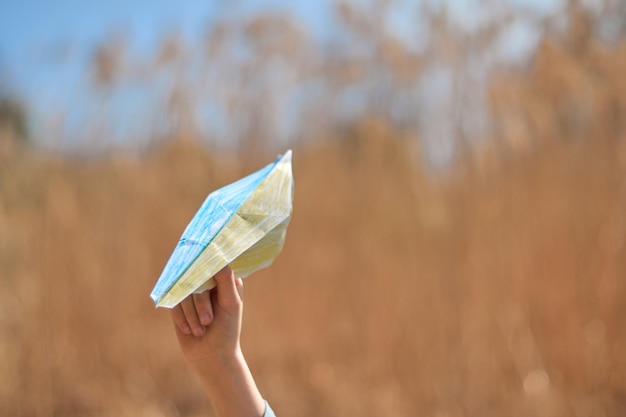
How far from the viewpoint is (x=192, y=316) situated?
0.76 metres

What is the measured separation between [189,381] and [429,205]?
3.87ft

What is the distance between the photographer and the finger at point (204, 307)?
75cm

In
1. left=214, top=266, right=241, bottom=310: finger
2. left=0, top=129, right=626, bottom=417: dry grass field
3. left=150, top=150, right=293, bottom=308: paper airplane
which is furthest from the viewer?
left=0, top=129, right=626, bottom=417: dry grass field

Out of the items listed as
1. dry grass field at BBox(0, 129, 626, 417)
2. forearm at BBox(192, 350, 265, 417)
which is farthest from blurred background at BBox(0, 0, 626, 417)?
forearm at BBox(192, 350, 265, 417)

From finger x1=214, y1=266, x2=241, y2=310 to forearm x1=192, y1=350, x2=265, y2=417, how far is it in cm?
7

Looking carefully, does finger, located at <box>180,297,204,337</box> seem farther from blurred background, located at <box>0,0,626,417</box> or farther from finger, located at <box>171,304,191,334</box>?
blurred background, located at <box>0,0,626,417</box>

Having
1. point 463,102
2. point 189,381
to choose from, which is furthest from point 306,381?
point 463,102

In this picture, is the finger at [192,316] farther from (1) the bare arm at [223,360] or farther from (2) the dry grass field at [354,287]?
(2) the dry grass field at [354,287]

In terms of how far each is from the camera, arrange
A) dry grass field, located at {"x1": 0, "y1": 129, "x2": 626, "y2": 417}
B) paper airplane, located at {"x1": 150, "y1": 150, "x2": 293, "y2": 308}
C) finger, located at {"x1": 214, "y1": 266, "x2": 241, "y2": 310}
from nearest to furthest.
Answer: paper airplane, located at {"x1": 150, "y1": 150, "x2": 293, "y2": 308} < finger, located at {"x1": 214, "y1": 266, "x2": 241, "y2": 310} < dry grass field, located at {"x1": 0, "y1": 129, "x2": 626, "y2": 417}

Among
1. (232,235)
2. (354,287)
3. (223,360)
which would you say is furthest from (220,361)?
(354,287)

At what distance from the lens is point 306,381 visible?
2.63 m

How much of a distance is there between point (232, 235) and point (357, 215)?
216 centimetres

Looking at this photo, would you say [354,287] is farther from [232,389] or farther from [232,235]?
[232,235]

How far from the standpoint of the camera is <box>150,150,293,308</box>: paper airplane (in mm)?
621
